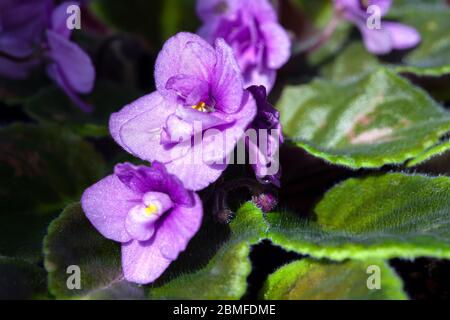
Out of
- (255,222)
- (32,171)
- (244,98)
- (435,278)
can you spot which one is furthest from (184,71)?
(435,278)

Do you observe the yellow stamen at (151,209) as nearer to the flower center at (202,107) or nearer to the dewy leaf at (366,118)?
the flower center at (202,107)

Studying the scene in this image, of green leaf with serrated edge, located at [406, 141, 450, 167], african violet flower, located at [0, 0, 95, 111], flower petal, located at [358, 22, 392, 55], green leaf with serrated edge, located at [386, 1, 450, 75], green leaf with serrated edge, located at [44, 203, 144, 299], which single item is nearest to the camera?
green leaf with serrated edge, located at [44, 203, 144, 299]

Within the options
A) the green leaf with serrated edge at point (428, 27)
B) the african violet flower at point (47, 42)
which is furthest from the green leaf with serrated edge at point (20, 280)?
the green leaf with serrated edge at point (428, 27)

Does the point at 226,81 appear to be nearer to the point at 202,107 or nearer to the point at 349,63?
the point at 202,107

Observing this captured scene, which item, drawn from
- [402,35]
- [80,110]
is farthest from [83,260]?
[402,35]

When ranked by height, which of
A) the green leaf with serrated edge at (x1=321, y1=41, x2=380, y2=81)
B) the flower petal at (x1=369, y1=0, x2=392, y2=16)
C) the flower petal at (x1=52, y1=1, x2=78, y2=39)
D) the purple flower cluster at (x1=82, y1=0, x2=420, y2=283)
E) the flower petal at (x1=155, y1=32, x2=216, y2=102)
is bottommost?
the purple flower cluster at (x1=82, y1=0, x2=420, y2=283)

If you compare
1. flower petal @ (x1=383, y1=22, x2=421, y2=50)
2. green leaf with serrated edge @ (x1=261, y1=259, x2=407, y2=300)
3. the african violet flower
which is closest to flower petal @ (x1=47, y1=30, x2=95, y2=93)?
the african violet flower

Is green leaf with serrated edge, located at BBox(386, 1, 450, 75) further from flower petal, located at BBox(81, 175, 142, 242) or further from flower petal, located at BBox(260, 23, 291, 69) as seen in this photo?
flower petal, located at BBox(81, 175, 142, 242)
